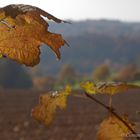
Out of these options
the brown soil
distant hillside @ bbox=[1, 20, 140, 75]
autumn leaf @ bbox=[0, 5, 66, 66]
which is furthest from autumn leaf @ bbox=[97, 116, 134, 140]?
distant hillside @ bbox=[1, 20, 140, 75]

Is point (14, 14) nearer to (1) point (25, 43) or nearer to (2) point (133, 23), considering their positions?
(1) point (25, 43)

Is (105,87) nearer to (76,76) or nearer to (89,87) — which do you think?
(89,87)

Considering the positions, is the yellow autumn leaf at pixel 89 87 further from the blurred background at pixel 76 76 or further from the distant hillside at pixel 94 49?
the distant hillside at pixel 94 49

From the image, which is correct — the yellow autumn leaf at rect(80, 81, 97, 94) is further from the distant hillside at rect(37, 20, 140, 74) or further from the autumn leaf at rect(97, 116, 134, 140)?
the distant hillside at rect(37, 20, 140, 74)

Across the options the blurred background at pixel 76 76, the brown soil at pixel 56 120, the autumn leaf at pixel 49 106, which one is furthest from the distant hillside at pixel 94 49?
the autumn leaf at pixel 49 106

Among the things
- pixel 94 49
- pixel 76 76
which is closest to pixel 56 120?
pixel 76 76

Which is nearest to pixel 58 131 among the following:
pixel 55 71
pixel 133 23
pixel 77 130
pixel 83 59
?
pixel 77 130
